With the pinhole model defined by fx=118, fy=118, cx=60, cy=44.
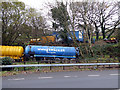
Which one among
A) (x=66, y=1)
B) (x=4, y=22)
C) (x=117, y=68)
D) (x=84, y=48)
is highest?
(x=66, y=1)

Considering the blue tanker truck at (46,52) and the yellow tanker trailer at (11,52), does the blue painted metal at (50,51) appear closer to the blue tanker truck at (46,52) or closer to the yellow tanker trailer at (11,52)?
the blue tanker truck at (46,52)

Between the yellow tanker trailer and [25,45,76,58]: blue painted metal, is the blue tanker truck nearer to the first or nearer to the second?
[25,45,76,58]: blue painted metal

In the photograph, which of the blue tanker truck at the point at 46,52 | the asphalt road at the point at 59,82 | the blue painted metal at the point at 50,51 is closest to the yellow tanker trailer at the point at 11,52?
the blue tanker truck at the point at 46,52

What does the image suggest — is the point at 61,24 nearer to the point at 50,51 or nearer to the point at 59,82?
the point at 50,51

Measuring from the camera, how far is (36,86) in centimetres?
594

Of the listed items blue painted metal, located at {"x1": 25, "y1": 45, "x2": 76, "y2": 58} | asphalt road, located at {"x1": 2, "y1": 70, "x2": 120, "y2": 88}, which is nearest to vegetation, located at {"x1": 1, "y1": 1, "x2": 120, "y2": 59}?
blue painted metal, located at {"x1": 25, "y1": 45, "x2": 76, "y2": 58}

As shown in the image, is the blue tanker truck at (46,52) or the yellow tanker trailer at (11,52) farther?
the blue tanker truck at (46,52)

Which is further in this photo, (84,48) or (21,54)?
(84,48)

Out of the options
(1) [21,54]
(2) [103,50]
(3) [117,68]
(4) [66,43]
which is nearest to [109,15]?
(2) [103,50]

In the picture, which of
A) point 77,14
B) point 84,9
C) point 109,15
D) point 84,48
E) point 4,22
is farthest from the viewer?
point 109,15

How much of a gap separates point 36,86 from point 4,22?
738 inches

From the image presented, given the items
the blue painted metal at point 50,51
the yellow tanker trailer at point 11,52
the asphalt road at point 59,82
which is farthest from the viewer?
the blue painted metal at point 50,51

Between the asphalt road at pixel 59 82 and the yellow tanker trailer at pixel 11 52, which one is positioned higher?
the yellow tanker trailer at pixel 11 52

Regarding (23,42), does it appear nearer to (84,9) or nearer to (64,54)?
(64,54)
